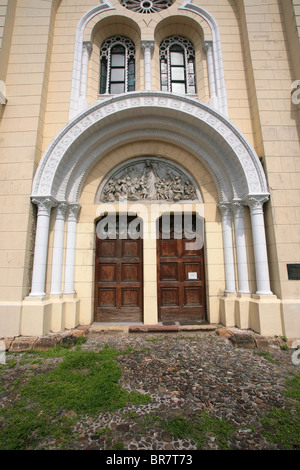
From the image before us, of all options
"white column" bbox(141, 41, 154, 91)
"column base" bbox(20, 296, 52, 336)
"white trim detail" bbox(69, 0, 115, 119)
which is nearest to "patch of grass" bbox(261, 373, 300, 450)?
"column base" bbox(20, 296, 52, 336)

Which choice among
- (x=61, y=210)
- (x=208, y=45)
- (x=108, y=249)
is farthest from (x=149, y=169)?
(x=208, y=45)

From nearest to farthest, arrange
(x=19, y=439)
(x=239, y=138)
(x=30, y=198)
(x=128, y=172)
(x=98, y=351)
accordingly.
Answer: (x=19, y=439) → (x=98, y=351) → (x=30, y=198) → (x=239, y=138) → (x=128, y=172)

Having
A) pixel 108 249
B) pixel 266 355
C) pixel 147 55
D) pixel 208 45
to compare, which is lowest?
pixel 266 355

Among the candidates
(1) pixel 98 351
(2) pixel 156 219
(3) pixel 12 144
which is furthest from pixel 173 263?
(3) pixel 12 144

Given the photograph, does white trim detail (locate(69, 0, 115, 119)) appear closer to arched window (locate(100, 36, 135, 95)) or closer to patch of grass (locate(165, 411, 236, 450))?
arched window (locate(100, 36, 135, 95))

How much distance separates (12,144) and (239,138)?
5959 mm

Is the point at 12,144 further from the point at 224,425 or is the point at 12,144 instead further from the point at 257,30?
the point at 257,30

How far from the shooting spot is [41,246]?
5.43 m

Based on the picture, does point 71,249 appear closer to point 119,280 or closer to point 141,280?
point 119,280

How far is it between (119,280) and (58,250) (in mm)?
1883

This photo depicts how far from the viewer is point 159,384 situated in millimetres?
3221

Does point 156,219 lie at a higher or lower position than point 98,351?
higher

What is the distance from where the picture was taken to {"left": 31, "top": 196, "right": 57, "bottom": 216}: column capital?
5.47 meters

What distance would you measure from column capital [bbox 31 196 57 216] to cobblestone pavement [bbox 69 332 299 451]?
11.0 feet
